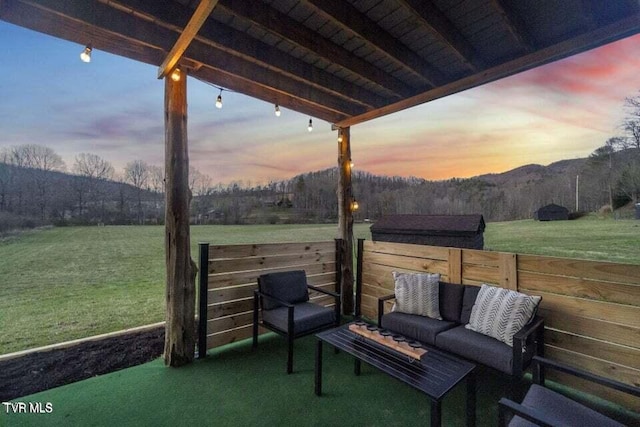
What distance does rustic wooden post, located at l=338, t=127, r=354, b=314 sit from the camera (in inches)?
159

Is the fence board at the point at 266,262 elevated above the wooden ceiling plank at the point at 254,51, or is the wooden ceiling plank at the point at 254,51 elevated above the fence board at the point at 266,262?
the wooden ceiling plank at the point at 254,51

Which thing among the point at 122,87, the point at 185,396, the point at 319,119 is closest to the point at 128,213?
the point at 122,87

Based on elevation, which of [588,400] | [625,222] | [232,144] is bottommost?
[588,400]

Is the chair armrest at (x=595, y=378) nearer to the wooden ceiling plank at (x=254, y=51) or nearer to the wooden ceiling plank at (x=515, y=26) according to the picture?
the wooden ceiling plank at (x=515, y=26)

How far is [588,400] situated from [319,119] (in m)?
4.14

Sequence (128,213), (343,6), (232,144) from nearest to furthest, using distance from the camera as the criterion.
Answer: (343,6) < (128,213) < (232,144)

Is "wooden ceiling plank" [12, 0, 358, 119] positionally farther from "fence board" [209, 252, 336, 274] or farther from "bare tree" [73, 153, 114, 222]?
"fence board" [209, 252, 336, 274]

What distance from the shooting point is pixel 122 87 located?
12.0 feet

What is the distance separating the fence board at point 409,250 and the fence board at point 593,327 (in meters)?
0.98

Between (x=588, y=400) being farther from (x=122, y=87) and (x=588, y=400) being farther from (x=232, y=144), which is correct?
(x=122, y=87)

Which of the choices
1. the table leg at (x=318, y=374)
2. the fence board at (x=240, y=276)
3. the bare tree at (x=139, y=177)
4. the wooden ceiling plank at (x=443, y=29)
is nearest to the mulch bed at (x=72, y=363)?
the fence board at (x=240, y=276)

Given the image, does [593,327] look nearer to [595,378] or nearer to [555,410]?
[595,378]

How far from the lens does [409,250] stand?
3.25 metres

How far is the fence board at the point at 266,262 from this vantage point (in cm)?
285
